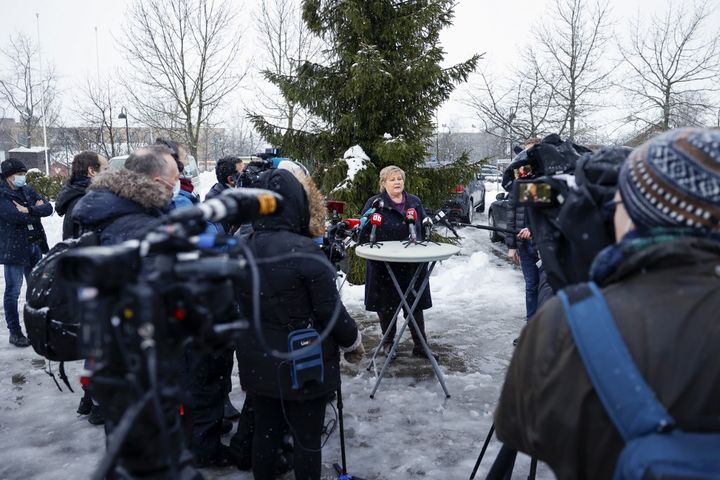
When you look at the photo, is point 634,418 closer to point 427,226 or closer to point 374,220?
point 374,220

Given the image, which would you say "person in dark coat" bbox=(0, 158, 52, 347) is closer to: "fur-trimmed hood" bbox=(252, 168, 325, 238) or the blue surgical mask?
the blue surgical mask

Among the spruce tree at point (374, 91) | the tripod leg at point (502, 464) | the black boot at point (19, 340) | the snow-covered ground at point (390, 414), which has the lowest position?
the snow-covered ground at point (390, 414)

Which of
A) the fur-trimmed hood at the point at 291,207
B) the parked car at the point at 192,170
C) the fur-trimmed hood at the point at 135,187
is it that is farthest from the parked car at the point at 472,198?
the fur-trimmed hood at the point at 135,187

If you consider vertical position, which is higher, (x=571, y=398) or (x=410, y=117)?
(x=410, y=117)

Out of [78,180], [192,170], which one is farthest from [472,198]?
[78,180]

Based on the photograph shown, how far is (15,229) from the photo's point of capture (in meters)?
5.54

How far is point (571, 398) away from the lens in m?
1.10

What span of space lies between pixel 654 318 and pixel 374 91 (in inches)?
282

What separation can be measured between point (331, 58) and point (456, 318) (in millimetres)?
4946

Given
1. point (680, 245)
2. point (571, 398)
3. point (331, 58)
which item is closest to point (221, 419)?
point (571, 398)

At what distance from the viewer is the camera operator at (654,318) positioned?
1.02 metres

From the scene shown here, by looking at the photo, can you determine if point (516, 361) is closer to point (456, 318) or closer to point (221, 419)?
point (221, 419)

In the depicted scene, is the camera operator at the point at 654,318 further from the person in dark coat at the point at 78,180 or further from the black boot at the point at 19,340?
the black boot at the point at 19,340

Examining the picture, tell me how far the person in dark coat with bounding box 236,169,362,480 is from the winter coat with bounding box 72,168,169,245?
0.49 m
